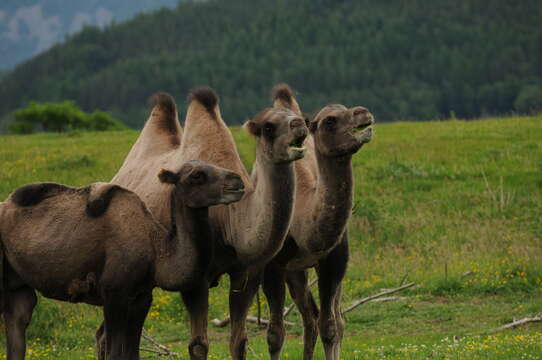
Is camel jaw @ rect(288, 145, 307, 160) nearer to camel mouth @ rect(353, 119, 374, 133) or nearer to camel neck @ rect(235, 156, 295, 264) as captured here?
camel neck @ rect(235, 156, 295, 264)

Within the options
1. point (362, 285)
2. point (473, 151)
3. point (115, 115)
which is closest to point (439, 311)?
point (362, 285)

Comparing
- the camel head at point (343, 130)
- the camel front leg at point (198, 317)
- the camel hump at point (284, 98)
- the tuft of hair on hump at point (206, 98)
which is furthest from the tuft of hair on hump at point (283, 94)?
the camel front leg at point (198, 317)

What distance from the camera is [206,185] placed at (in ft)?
A: 24.4

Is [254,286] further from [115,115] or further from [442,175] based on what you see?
[115,115]

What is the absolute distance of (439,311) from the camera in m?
13.4

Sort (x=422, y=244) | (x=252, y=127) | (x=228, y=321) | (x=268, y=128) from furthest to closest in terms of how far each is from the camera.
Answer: (x=422, y=244), (x=228, y=321), (x=252, y=127), (x=268, y=128)

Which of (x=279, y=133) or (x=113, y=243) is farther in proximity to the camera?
(x=279, y=133)

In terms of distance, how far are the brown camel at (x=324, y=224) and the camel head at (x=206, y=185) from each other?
117cm

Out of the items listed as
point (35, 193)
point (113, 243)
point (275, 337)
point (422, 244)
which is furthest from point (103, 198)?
point (422, 244)

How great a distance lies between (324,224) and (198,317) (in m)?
1.45

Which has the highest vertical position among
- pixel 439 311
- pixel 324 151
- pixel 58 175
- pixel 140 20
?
pixel 140 20

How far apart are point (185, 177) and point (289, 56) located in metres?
103

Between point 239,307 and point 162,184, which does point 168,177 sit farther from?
point 239,307

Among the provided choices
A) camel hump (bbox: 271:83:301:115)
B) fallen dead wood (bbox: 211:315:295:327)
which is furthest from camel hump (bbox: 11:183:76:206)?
fallen dead wood (bbox: 211:315:295:327)
